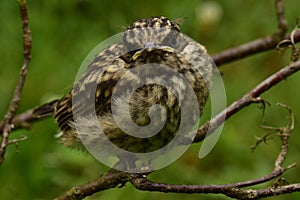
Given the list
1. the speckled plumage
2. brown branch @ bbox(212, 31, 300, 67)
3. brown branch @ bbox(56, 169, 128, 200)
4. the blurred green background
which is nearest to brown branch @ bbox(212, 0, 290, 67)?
brown branch @ bbox(212, 31, 300, 67)

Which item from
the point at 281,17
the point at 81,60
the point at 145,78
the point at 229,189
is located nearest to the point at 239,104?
the point at 145,78

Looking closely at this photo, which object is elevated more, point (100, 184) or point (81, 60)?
point (100, 184)

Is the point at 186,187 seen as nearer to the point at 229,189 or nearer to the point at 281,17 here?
the point at 229,189

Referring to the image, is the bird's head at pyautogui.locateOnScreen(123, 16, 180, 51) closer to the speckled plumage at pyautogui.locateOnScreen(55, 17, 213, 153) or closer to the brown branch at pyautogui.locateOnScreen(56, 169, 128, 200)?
the speckled plumage at pyautogui.locateOnScreen(55, 17, 213, 153)

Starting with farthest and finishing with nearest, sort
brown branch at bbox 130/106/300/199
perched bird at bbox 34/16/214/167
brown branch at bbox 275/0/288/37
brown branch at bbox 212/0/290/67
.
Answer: brown branch at bbox 212/0/290/67, brown branch at bbox 275/0/288/37, perched bird at bbox 34/16/214/167, brown branch at bbox 130/106/300/199

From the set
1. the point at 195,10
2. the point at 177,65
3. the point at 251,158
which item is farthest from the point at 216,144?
the point at 177,65

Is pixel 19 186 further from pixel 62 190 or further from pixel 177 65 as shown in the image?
pixel 177 65

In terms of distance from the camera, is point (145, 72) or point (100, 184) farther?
point (145, 72)
